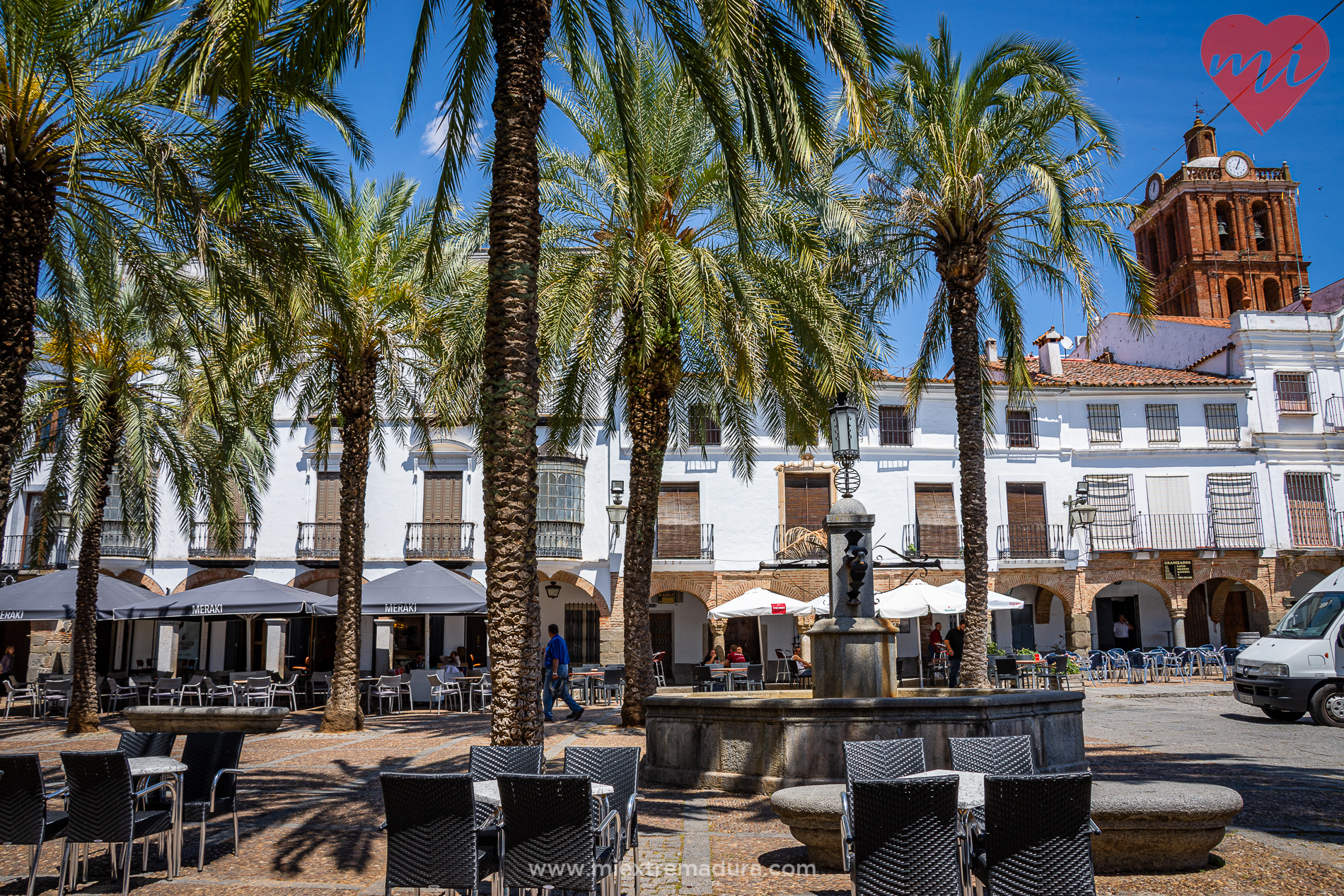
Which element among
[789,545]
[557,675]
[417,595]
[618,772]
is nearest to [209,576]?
[417,595]

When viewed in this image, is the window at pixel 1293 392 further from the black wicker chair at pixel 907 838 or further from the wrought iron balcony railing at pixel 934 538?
the black wicker chair at pixel 907 838

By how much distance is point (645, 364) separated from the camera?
1352 cm

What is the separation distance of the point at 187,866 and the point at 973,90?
12774mm

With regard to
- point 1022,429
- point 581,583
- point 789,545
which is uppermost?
point 1022,429

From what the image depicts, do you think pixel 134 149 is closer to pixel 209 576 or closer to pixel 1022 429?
pixel 209 576

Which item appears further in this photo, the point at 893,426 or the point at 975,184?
the point at 893,426

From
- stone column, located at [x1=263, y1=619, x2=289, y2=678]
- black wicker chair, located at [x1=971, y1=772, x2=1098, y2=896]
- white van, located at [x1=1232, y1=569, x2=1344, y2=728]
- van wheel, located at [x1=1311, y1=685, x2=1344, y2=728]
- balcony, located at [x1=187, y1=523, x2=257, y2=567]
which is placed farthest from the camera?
balcony, located at [x1=187, y1=523, x2=257, y2=567]

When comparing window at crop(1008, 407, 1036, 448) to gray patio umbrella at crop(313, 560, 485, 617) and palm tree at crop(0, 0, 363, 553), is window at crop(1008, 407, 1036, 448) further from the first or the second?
palm tree at crop(0, 0, 363, 553)

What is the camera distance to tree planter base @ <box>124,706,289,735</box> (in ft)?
46.1

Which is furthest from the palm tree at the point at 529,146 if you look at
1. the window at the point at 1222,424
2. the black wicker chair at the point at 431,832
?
the window at the point at 1222,424

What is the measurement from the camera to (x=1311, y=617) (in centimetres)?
1470

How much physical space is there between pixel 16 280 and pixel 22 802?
4522 mm

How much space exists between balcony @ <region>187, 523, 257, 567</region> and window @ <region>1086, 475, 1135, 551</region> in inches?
912

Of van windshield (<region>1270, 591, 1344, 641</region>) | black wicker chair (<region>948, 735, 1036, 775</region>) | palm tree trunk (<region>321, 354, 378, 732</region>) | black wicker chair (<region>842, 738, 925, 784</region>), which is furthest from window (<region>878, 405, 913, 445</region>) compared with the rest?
black wicker chair (<region>842, 738, 925, 784</region>)
